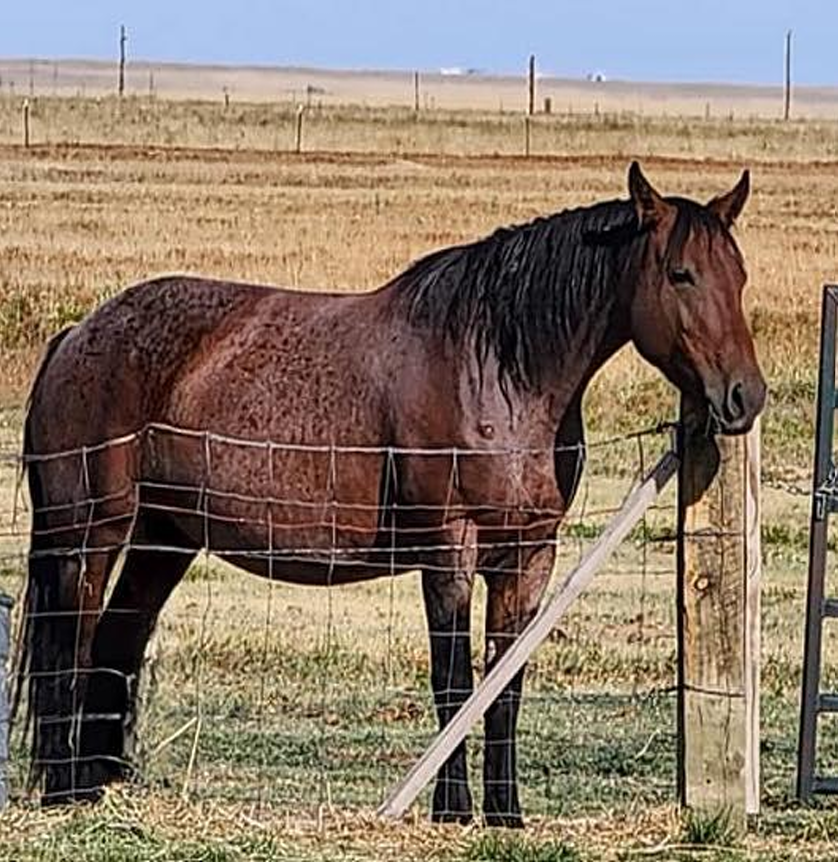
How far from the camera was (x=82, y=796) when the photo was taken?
808 cm

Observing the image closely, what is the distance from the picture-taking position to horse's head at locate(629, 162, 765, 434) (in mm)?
7305

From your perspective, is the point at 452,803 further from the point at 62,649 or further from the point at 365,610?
the point at 365,610

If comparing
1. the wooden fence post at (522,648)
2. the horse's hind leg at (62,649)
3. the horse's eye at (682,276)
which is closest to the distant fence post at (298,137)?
the horse's hind leg at (62,649)

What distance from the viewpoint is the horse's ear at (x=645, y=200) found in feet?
24.2

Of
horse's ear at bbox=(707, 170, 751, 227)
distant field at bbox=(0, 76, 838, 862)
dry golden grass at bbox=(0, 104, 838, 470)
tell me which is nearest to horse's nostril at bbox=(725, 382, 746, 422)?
horse's ear at bbox=(707, 170, 751, 227)

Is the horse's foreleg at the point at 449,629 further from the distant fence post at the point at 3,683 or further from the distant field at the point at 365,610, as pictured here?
the distant fence post at the point at 3,683

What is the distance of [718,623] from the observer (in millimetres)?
7082

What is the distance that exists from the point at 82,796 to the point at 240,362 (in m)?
1.63

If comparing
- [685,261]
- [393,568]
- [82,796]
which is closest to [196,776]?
[82,796]

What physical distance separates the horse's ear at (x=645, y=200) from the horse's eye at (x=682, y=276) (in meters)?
0.18

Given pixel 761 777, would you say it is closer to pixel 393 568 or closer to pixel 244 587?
pixel 393 568

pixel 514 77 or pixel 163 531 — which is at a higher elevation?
pixel 514 77

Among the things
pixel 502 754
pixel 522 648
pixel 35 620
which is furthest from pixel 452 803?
pixel 35 620

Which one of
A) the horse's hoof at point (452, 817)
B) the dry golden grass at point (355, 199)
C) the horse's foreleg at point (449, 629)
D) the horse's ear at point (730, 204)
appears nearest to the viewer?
the horse's hoof at point (452, 817)
